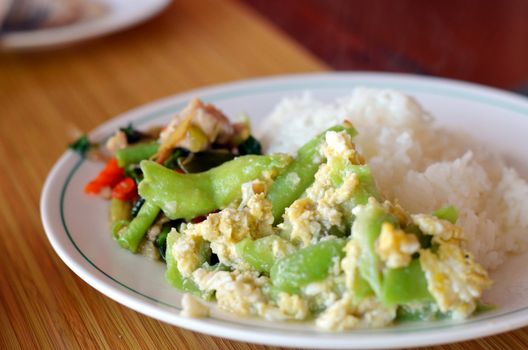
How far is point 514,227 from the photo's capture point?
2.67m

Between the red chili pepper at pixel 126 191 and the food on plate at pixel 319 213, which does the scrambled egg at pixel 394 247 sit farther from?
the red chili pepper at pixel 126 191

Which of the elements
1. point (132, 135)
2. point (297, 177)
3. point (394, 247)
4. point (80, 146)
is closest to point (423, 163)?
point (297, 177)

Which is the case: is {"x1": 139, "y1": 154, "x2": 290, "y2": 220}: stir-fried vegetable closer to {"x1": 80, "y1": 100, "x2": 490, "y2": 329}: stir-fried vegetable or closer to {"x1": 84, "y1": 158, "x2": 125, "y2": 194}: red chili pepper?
{"x1": 80, "y1": 100, "x2": 490, "y2": 329}: stir-fried vegetable

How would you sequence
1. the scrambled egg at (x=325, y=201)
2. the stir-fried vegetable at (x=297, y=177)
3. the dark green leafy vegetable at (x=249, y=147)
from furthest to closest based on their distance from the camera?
1. the dark green leafy vegetable at (x=249, y=147)
2. the stir-fried vegetable at (x=297, y=177)
3. the scrambled egg at (x=325, y=201)

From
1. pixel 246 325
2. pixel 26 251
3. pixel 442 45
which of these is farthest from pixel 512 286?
pixel 442 45

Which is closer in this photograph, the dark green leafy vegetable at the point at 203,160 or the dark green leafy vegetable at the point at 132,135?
the dark green leafy vegetable at the point at 203,160

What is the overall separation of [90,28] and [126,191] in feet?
6.82

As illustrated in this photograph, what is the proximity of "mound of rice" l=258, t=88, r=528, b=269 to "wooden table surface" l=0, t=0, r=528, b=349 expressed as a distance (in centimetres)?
47

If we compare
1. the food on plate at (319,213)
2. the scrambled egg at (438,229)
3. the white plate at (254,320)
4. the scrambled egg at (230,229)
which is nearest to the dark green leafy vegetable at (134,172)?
the food on plate at (319,213)

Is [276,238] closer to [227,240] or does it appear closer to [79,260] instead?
[227,240]

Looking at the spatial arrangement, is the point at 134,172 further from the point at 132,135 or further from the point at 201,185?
the point at 201,185

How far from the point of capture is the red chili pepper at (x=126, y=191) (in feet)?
9.55

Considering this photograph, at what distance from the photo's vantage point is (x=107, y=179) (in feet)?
9.95

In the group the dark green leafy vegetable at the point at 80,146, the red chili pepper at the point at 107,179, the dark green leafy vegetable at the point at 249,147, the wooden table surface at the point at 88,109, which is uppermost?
the dark green leafy vegetable at the point at 249,147
